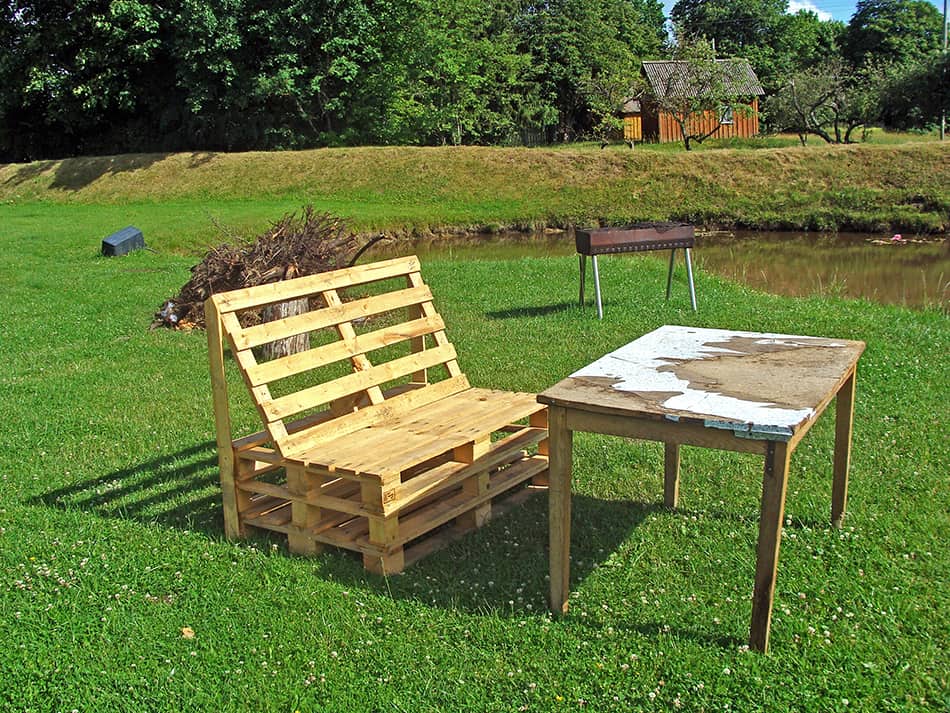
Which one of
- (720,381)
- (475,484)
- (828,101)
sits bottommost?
(475,484)

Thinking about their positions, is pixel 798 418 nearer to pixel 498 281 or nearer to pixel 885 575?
pixel 885 575

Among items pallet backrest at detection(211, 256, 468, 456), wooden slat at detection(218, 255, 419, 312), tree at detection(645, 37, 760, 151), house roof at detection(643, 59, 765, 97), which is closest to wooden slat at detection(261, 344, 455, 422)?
pallet backrest at detection(211, 256, 468, 456)

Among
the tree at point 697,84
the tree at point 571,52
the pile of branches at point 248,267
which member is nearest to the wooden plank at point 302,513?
the pile of branches at point 248,267

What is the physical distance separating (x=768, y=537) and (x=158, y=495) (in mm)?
3659

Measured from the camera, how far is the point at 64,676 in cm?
362

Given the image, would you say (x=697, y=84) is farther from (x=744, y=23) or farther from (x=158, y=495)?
(x=158, y=495)

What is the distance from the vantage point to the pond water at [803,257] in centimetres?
1496

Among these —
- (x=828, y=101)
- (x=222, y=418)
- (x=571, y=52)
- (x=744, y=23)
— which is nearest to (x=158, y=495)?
(x=222, y=418)

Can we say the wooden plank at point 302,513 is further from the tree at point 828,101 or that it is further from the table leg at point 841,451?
the tree at point 828,101

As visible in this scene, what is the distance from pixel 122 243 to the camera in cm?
1820

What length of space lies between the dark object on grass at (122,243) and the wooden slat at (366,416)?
46.2ft

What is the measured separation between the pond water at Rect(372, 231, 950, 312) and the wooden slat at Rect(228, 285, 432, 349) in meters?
9.44

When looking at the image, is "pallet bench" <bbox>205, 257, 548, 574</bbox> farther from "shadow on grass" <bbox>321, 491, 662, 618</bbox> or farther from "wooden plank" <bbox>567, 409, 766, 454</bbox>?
"wooden plank" <bbox>567, 409, 766, 454</bbox>

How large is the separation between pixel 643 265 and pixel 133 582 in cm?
1148
